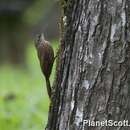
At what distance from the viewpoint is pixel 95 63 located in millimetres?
3828

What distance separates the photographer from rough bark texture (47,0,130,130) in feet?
12.3

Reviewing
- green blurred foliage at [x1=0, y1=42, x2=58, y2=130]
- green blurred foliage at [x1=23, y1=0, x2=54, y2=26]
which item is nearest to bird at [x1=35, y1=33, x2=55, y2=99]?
green blurred foliage at [x1=0, y1=42, x2=58, y2=130]

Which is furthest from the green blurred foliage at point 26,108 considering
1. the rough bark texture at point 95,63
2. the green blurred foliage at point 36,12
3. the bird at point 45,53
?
the green blurred foliage at point 36,12

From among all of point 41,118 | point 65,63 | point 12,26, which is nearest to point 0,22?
point 12,26

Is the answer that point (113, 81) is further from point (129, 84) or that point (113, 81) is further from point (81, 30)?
point (81, 30)

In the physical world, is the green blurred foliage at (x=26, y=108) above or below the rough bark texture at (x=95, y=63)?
above

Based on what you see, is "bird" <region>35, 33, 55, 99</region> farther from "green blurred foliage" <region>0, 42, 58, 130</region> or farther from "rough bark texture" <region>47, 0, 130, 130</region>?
"green blurred foliage" <region>0, 42, 58, 130</region>

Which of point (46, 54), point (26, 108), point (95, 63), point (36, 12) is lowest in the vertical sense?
point (95, 63)

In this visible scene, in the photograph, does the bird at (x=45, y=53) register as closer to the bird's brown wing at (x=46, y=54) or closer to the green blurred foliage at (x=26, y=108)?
the bird's brown wing at (x=46, y=54)

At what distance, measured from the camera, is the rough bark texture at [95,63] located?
A: 376 centimetres

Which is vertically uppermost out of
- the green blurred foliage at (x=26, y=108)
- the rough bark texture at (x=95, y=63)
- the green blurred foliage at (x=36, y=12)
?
the green blurred foliage at (x=36, y=12)

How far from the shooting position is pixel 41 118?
6117mm

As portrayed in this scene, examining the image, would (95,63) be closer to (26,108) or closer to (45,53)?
(45,53)

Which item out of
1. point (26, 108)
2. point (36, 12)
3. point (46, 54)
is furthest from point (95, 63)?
point (36, 12)
